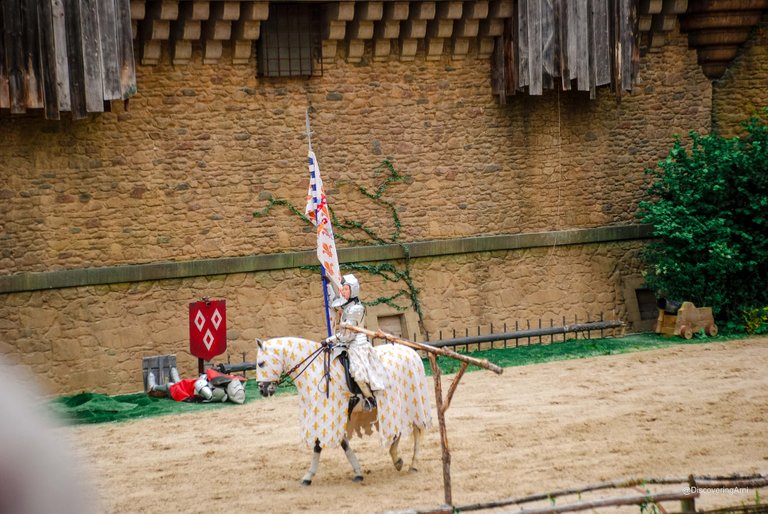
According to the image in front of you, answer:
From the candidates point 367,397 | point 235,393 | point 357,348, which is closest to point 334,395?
point 367,397

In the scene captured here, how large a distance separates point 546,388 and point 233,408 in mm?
3803

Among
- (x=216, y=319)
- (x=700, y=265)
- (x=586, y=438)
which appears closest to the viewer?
(x=586, y=438)

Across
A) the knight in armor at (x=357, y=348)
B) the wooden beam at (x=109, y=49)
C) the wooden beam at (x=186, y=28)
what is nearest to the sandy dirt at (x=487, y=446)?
the knight in armor at (x=357, y=348)

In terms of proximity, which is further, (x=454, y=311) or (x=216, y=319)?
(x=454, y=311)

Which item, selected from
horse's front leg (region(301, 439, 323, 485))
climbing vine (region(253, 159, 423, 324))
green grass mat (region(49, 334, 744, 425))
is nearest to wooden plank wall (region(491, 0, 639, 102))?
climbing vine (region(253, 159, 423, 324))

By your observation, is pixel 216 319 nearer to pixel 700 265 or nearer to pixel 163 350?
pixel 163 350

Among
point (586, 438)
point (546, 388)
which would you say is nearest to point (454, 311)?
point (546, 388)

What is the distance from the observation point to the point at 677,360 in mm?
15086

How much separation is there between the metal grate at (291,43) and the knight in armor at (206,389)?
4464mm

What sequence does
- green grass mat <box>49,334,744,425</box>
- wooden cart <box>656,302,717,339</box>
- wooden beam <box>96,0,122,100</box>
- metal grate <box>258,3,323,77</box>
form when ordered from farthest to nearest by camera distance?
wooden cart <box>656,302,717,339</box> → metal grate <box>258,3,323,77</box> → wooden beam <box>96,0,122,100</box> → green grass mat <box>49,334,744,425</box>

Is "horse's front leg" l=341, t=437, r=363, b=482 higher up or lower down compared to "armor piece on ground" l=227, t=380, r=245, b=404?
lower down

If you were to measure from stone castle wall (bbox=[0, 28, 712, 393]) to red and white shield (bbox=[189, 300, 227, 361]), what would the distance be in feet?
3.21

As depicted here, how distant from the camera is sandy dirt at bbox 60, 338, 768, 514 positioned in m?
9.44

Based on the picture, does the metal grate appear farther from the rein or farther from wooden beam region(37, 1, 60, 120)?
the rein
